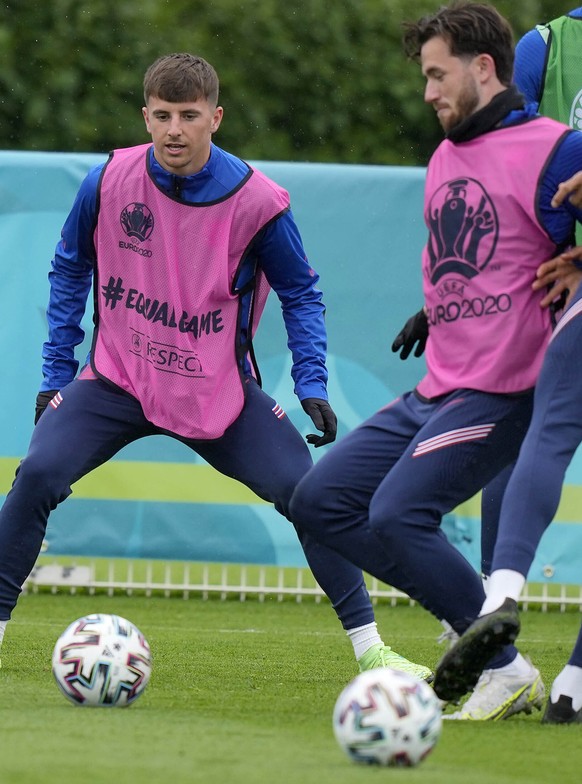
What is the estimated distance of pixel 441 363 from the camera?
16.3ft

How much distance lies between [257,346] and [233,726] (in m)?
4.52

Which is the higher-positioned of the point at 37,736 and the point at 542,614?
the point at 37,736

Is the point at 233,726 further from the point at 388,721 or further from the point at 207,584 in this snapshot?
the point at 207,584

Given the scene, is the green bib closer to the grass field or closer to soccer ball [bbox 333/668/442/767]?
the grass field

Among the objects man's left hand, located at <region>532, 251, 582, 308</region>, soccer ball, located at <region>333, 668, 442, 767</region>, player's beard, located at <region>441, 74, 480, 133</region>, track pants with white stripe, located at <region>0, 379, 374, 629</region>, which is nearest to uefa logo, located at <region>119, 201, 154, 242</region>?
track pants with white stripe, located at <region>0, 379, 374, 629</region>

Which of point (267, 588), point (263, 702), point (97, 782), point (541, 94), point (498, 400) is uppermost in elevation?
point (541, 94)

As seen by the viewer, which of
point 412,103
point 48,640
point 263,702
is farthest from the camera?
point 412,103

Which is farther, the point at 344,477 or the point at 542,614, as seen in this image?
the point at 542,614

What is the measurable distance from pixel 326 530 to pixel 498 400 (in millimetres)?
689

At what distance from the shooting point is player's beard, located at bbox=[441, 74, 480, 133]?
4.85 m

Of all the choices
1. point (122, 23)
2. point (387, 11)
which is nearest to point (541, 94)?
point (122, 23)

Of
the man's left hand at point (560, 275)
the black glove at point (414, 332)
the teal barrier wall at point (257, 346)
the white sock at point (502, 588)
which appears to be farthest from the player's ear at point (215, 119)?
the teal barrier wall at point (257, 346)

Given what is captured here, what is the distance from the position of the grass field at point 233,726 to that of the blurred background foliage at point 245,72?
7.75 metres

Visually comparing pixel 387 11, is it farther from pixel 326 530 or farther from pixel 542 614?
pixel 326 530
